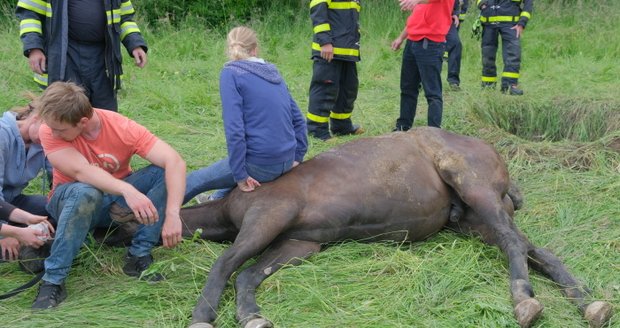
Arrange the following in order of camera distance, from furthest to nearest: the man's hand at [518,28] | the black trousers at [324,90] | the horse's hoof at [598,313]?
the man's hand at [518,28] < the black trousers at [324,90] < the horse's hoof at [598,313]

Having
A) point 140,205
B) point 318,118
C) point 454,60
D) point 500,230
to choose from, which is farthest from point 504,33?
point 140,205

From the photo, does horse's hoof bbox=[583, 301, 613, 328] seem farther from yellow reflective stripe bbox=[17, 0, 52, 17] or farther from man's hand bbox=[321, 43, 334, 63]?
yellow reflective stripe bbox=[17, 0, 52, 17]

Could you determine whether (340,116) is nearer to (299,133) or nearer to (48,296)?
(299,133)

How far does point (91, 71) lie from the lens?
5.37 metres

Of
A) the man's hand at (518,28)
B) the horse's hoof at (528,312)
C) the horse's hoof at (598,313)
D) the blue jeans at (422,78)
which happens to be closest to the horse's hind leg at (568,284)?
the horse's hoof at (598,313)

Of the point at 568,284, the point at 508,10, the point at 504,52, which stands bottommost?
the point at 568,284

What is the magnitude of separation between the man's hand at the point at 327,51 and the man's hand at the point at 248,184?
2683 mm

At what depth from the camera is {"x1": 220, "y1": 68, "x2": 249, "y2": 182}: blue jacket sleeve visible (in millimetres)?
4125

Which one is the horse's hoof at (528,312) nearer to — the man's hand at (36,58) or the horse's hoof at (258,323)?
the horse's hoof at (258,323)

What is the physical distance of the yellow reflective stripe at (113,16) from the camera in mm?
5254

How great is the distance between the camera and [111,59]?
5.36 metres

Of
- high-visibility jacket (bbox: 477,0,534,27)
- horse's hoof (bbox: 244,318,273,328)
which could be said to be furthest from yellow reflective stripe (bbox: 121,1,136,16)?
high-visibility jacket (bbox: 477,0,534,27)

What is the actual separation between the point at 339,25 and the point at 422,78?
0.96 meters

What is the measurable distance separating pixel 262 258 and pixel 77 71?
7.95 feet
